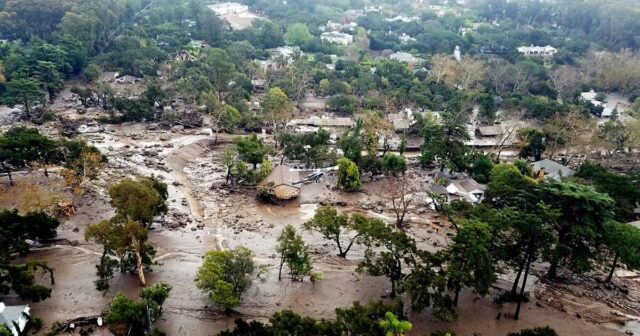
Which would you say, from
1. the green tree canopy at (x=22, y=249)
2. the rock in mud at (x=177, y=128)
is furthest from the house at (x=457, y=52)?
the green tree canopy at (x=22, y=249)

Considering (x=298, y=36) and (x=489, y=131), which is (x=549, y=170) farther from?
(x=298, y=36)

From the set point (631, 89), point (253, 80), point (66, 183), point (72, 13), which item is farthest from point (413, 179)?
point (72, 13)

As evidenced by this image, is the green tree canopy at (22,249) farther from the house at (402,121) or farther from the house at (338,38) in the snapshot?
the house at (338,38)

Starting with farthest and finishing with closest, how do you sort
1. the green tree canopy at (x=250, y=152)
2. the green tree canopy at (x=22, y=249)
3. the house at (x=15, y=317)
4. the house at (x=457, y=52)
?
the house at (x=457, y=52), the green tree canopy at (x=250, y=152), the green tree canopy at (x=22, y=249), the house at (x=15, y=317)

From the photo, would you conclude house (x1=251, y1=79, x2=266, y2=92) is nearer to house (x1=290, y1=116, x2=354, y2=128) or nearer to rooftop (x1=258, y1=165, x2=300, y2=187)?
house (x1=290, y1=116, x2=354, y2=128)

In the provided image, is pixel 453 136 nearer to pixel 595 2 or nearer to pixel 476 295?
pixel 476 295

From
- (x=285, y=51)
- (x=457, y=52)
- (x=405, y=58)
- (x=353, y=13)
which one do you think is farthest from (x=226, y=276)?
(x=353, y=13)
